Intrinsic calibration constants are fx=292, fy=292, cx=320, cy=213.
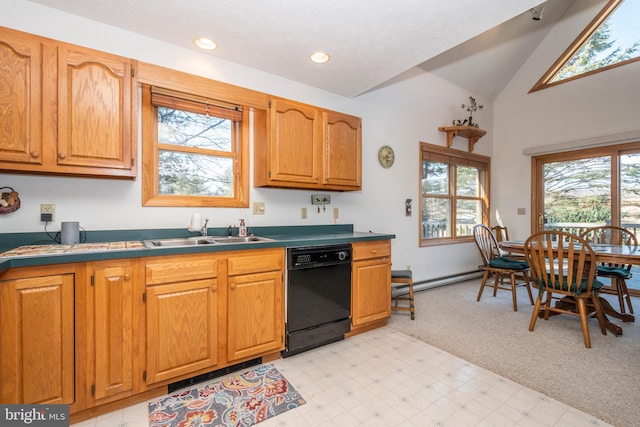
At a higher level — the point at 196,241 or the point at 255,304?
the point at 196,241

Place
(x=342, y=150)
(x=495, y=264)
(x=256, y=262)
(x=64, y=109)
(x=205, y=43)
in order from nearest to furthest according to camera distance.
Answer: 1. (x=64, y=109)
2. (x=256, y=262)
3. (x=205, y=43)
4. (x=342, y=150)
5. (x=495, y=264)

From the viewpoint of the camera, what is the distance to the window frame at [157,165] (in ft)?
7.34

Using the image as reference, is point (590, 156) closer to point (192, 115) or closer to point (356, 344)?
point (356, 344)

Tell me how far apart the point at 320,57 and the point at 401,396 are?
2.56 meters

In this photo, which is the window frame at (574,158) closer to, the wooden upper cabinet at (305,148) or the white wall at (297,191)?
the white wall at (297,191)

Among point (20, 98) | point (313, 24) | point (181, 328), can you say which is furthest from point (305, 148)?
point (20, 98)

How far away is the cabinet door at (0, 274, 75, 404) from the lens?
1406mm

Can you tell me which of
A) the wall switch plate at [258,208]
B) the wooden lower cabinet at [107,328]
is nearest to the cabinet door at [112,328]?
the wooden lower cabinet at [107,328]

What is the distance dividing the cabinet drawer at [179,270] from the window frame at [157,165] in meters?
0.70

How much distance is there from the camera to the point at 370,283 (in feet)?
8.92

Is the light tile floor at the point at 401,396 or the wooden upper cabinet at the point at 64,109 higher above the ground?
the wooden upper cabinet at the point at 64,109

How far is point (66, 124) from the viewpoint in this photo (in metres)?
1.76

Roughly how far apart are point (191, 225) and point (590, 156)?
5364 mm

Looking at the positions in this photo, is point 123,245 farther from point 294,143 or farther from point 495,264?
point 495,264
